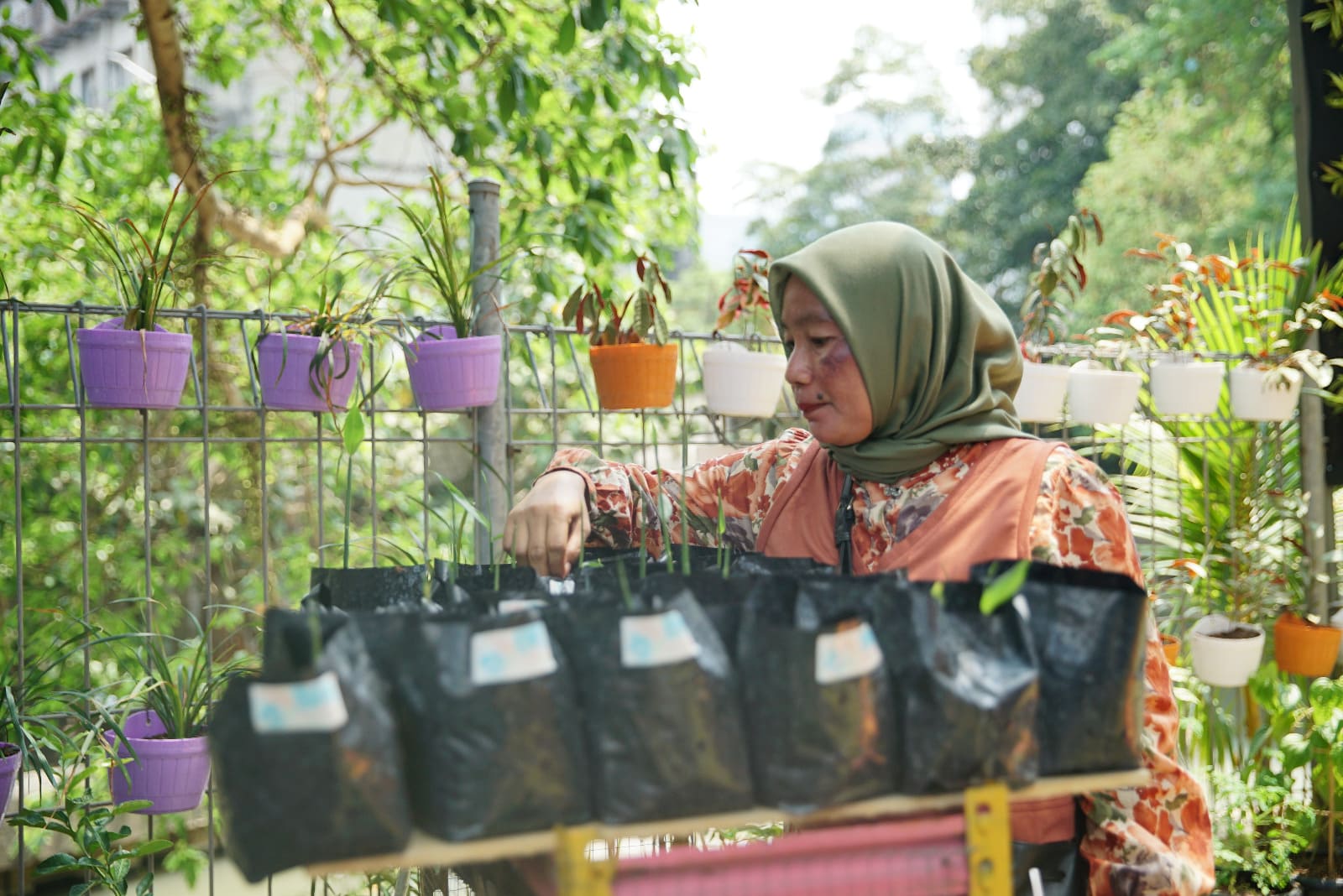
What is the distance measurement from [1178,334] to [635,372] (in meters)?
1.95

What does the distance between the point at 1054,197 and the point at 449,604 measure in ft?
53.5

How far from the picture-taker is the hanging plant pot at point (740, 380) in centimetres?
240

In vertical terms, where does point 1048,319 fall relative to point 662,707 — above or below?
above

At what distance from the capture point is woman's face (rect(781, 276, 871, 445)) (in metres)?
1.30

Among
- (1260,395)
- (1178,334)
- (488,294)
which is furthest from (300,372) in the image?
(1260,395)

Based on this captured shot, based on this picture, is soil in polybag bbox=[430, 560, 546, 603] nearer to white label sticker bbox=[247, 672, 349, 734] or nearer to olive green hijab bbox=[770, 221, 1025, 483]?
white label sticker bbox=[247, 672, 349, 734]

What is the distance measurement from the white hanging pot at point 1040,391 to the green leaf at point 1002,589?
1997 mm

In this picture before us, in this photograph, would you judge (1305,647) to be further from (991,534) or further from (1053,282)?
(991,534)

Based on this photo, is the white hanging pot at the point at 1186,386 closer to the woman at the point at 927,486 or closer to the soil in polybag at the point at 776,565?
the woman at the point at 927,486

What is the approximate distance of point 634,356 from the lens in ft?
7.13

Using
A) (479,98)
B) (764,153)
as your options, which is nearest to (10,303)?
(479,98)

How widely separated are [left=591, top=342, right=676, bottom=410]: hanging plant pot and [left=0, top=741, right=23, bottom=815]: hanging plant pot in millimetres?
1298

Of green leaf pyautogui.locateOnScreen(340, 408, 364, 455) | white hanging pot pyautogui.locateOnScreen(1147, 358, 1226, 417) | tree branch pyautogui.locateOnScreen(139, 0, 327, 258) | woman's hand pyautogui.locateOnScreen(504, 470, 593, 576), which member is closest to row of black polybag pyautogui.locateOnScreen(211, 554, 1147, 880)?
woman's hand pyautogui.locateOnScreen(504, 470, 593, 576)

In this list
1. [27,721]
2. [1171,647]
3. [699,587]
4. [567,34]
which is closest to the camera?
[699,587]
